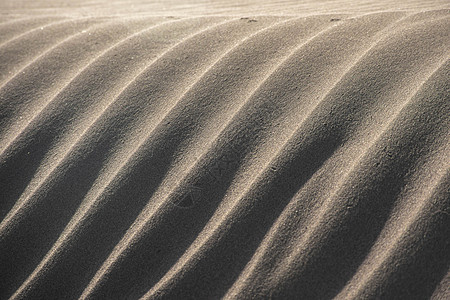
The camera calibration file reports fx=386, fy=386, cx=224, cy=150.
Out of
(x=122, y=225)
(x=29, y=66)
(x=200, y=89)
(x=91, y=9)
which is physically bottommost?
(x=122, y=225)

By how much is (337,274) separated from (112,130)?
0.92 metres

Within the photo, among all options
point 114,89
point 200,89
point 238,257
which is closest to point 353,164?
point 238,257

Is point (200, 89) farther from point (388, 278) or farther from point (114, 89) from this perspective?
point (388, 278)

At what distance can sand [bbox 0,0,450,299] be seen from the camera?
41.6 inches

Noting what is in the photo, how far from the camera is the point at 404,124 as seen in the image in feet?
3.96

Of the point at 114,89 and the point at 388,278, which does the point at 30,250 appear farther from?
the point at 388,278

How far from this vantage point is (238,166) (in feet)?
4.11

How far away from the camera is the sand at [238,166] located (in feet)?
3.47

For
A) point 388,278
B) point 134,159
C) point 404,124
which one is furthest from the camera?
point 134,159

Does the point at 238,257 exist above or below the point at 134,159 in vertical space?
below

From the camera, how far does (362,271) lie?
39.9 inches

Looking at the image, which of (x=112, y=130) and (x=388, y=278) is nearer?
(x=388, y=278)

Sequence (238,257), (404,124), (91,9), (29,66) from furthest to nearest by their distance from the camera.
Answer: (91,9), (29,66), (404,124), (238,257)

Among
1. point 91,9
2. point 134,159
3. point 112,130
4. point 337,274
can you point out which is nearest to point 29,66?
point 112,130
